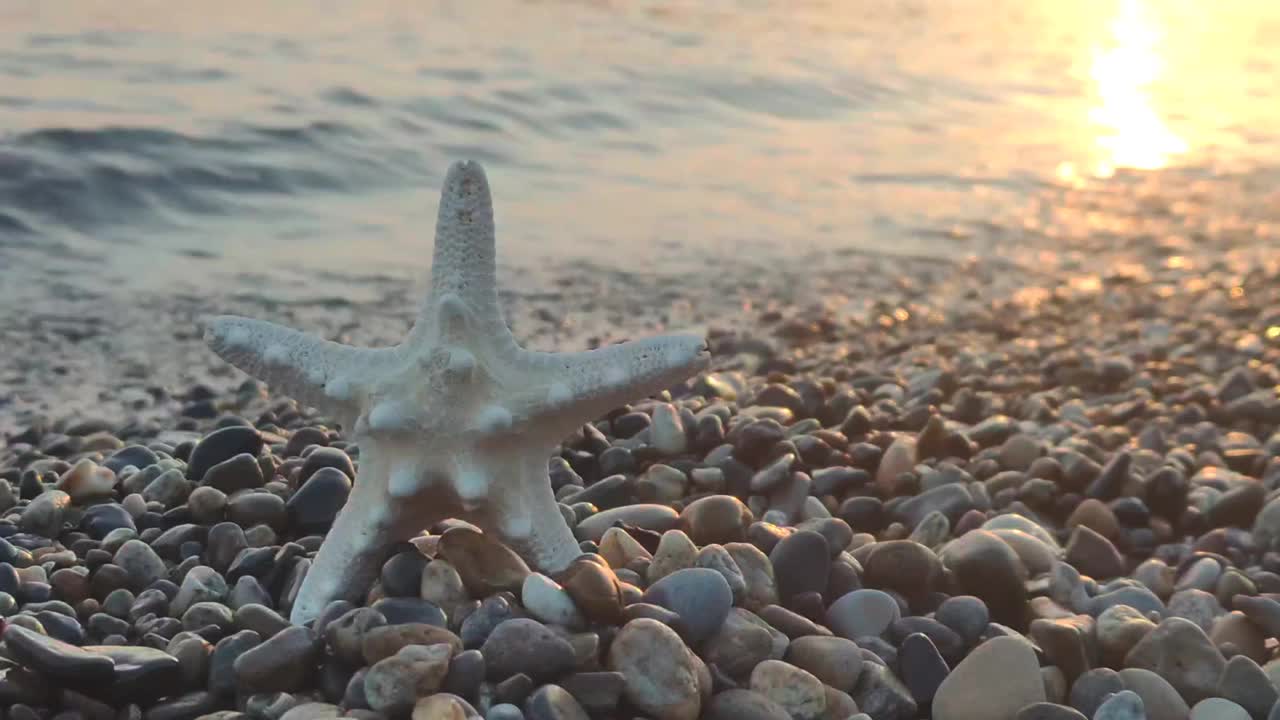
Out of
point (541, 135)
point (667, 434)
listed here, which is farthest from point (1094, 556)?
point (541, 135)

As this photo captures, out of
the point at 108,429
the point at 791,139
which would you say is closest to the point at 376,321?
the point at 108,429

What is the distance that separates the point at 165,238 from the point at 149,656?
646 cm

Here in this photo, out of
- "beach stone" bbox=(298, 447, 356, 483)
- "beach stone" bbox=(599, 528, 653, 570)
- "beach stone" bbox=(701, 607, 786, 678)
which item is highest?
"beach stone" bbox=(298, 447, 356, 483)

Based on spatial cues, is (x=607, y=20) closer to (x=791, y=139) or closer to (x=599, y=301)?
(x=791, y=139)

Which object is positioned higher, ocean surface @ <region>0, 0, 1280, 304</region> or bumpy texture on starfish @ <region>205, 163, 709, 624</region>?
ocean surface @ <region>0, 0, 1280, 304</region>

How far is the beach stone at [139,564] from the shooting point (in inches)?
136

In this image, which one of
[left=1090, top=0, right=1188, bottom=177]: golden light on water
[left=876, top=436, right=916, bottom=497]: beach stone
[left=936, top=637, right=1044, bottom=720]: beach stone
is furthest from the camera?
[left=1090, top=0, right=1188, bottom=177]: golden light on water

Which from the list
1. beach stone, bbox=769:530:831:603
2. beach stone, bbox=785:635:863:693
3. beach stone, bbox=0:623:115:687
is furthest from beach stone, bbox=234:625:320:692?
beach stone, bbox=769:530:831:603

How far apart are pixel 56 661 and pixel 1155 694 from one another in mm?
2449

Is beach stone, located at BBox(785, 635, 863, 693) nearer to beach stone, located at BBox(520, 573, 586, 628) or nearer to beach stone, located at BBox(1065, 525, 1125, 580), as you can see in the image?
beach stone, located at BBox(520, 573, 586, 628)

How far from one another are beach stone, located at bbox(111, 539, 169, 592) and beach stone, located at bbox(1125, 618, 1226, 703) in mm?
2522

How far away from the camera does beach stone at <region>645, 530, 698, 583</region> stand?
10.8 ft

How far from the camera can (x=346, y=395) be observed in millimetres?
3100

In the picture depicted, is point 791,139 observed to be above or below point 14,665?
above
